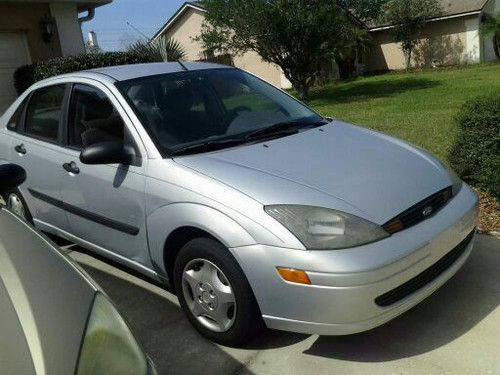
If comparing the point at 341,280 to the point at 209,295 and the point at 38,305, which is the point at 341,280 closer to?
the point at 209,295

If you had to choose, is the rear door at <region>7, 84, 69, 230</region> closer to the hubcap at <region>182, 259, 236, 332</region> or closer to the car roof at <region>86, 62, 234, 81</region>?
the car roof at <region>86, 62, 234, 81</region>

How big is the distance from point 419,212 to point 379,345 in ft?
2.44

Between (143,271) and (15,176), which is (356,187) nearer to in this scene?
(143,271)

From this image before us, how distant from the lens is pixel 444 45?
27.4 meters

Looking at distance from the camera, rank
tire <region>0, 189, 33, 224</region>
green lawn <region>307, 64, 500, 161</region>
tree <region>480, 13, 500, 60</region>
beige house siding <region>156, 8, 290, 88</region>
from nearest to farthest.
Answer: tire <region>0, 189, 33, 224</region> → green lawn <region>307, 64, 500, 161</region> → tree <region>480, 13, 500, 60</region> → beige house siding <region>156, 8, 290, 88</region>

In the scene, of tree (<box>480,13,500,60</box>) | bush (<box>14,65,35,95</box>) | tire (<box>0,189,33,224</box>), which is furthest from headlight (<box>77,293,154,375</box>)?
tree (<box>480,13,500,60</box>)

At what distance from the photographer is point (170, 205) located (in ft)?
10.2

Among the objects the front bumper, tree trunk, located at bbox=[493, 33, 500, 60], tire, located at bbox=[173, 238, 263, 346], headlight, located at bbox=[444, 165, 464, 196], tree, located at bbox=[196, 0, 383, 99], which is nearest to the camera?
the front bumper

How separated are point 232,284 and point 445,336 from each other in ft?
3.93

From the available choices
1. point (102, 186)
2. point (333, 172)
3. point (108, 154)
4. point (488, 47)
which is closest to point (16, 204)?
point (102, 186)

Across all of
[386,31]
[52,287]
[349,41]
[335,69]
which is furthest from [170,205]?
[386,31]

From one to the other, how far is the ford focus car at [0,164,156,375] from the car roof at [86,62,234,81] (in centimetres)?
199

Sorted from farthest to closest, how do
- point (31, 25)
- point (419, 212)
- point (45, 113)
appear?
point (31, 25)
point (45, 113)
point (419, 212)

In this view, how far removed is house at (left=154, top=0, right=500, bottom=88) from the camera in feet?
87.3
